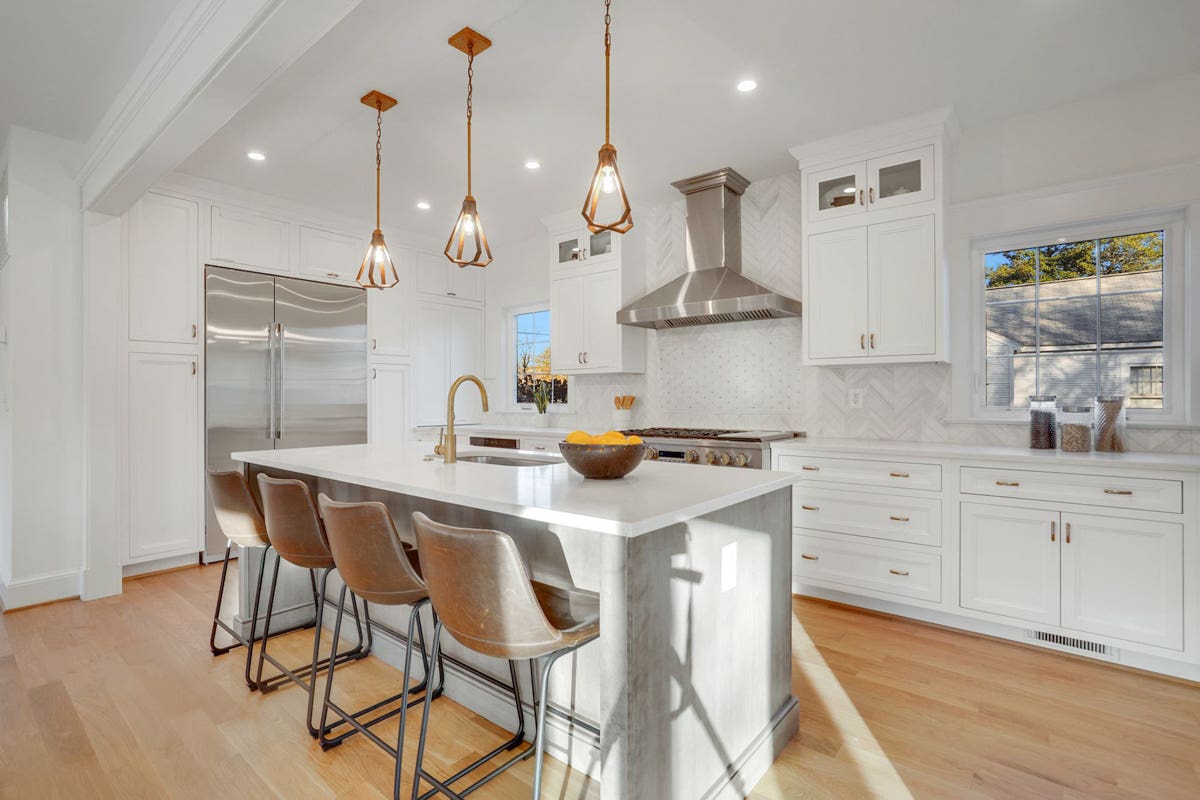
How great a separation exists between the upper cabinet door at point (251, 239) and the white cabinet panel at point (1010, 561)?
471cm

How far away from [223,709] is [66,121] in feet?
10.6

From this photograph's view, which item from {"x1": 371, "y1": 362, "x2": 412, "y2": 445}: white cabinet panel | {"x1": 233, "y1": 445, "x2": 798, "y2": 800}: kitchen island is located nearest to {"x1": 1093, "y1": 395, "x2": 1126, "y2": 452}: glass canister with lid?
{"x1": 233, "y1": 445, "x2": 798, "y2": 800}: kitchen island

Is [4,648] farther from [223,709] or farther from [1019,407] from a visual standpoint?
[1019,407]

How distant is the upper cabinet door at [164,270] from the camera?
3828 mm

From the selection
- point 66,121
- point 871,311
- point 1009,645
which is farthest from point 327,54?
point 1009,645

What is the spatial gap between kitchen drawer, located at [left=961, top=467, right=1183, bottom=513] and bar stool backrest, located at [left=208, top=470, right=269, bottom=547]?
3.19 meters

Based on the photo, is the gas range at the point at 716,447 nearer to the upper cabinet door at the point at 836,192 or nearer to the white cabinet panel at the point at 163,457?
the upper cabinet door at the point at 836,192

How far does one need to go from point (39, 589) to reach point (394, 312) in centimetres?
293

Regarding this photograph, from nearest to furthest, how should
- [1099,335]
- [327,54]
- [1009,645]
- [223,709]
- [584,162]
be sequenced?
[223,709]
[327,54]
[1009,645]
[1099,335]
[584,162]

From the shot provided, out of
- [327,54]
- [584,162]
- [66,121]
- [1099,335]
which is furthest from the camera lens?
[584,162]

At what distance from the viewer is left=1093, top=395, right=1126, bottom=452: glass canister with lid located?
280cm

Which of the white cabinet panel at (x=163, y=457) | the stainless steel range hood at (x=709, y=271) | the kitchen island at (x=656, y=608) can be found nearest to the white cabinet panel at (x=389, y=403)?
the white cabinet panel at (x=163, y=457)

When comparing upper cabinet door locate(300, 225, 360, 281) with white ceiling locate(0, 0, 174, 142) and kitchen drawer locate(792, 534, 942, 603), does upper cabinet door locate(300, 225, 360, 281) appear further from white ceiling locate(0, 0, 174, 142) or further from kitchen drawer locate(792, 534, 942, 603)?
kitchen drawer locate(792, 534, 942, 603)

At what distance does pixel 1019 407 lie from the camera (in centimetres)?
324
